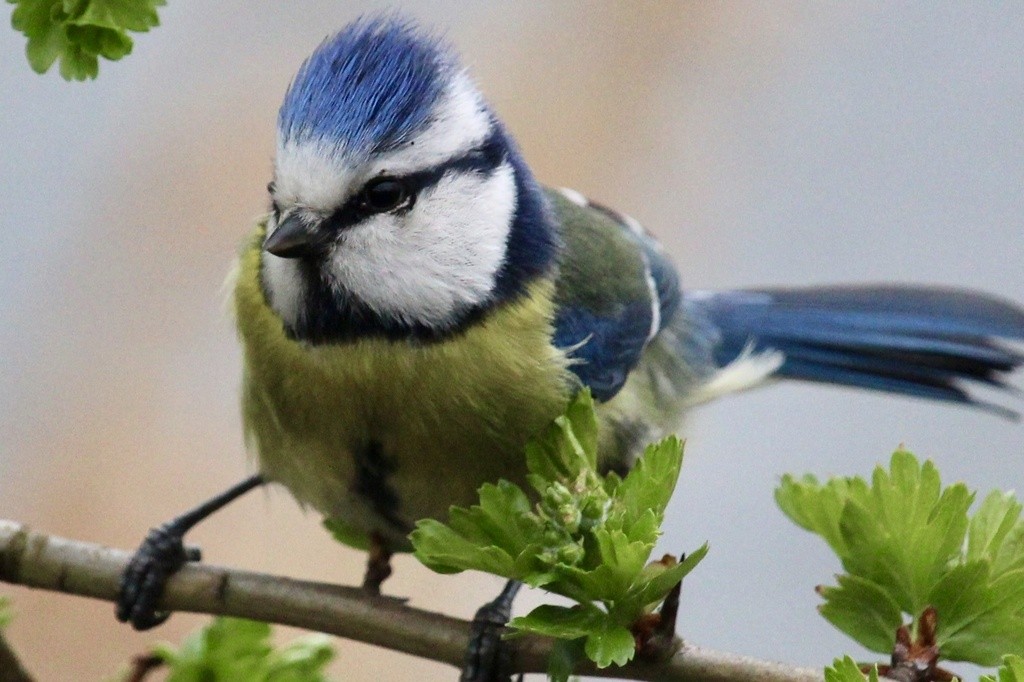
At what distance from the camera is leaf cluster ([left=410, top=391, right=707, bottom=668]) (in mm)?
683

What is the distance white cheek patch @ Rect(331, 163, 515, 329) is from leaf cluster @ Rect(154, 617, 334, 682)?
10.3 inches

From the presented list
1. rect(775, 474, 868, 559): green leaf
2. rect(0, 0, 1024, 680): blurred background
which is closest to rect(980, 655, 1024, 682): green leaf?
rect(775, 474, 868, 559): green leaf

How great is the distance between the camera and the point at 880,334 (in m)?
1.66

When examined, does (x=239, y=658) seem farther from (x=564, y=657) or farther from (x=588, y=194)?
(x=588, y=194)

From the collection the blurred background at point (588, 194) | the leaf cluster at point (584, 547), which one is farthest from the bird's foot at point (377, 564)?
the blurred background at point (588, 194)

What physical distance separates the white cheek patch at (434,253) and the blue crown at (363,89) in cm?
7

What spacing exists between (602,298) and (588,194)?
1437mm

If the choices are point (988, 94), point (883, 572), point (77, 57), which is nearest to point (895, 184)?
point (988, 94)

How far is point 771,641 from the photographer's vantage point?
238cm

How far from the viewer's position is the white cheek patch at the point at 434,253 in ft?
3.29

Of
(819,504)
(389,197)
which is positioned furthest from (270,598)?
(819,504)

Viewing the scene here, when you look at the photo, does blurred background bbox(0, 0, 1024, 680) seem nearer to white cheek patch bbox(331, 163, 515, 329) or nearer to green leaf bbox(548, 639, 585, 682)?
white cheek patch bbox(331, 163, 515, 329)

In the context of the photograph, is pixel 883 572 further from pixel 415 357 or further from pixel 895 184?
pixel 895 184

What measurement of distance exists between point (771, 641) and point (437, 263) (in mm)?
1546
